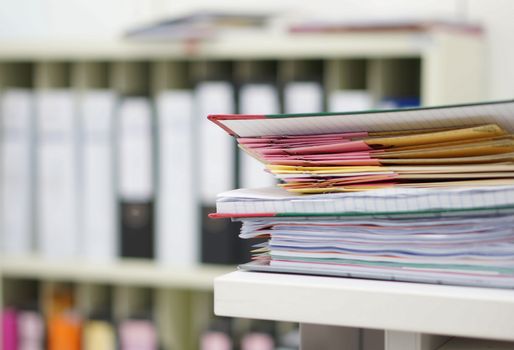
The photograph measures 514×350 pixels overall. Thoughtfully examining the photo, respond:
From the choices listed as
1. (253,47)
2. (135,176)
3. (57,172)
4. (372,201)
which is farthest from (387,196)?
(57,172)

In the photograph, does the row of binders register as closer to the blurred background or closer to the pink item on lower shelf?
the blurred background

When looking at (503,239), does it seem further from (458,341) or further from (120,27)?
(120,27)

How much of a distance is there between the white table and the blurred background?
1.15 metres

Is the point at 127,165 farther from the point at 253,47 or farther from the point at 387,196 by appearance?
the point at 387,196

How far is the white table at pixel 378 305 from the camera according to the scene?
56 cm

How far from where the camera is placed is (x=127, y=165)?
1.98 metres

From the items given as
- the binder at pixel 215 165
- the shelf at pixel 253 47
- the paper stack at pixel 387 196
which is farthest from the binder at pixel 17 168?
the paper stack at pixel 387 196

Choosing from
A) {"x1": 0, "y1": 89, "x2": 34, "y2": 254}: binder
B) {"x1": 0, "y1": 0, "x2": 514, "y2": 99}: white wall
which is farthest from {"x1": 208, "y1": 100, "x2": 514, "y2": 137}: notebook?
{"x1": 0, "y1": 89, "x2": 34, "y2": 254}: binder

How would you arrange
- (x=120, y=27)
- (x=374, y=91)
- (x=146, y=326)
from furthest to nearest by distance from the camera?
(x=120, y=27) < (x=146, y=326) < (x=374, y=91)

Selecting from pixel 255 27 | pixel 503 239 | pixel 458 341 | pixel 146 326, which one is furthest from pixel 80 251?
pixel 503 239

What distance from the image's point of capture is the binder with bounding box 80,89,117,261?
2.01m

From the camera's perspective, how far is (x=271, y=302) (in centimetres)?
62

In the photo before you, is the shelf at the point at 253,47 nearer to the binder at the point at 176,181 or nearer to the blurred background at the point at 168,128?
the blurred background at the point at 168,128

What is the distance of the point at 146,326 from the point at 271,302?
145 centimetres
